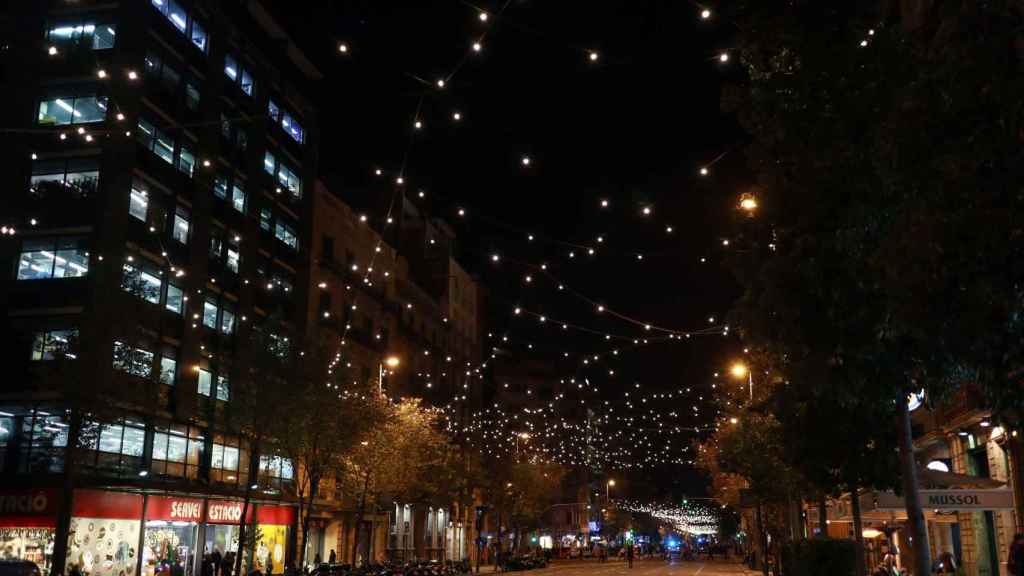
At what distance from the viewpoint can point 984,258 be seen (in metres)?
6.79

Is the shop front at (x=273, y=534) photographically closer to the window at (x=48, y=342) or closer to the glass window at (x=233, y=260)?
the glass window at (x=233, y=260)

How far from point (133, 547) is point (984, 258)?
3546 cm

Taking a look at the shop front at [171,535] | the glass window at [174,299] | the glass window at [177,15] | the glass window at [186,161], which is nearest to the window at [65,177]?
the glass window at [186,161]

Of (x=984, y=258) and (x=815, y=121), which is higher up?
(x=815, y=121)

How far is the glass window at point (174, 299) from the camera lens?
124ft

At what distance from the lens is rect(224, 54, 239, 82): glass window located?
43169mm

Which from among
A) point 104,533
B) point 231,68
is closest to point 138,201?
point 231,68

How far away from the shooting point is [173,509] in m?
37.1

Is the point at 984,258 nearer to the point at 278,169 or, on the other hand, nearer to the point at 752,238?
the point at 752,238

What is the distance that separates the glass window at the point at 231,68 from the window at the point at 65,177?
1001cm

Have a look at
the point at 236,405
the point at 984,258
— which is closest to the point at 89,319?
the point at 236,405

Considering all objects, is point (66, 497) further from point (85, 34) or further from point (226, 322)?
point (85, 34)

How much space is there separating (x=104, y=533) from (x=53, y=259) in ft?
35.2

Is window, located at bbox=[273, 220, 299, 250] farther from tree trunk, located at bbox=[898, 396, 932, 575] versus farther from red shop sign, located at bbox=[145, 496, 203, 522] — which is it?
tree trunk, located at bbox=[898, 396, 932, 575]
